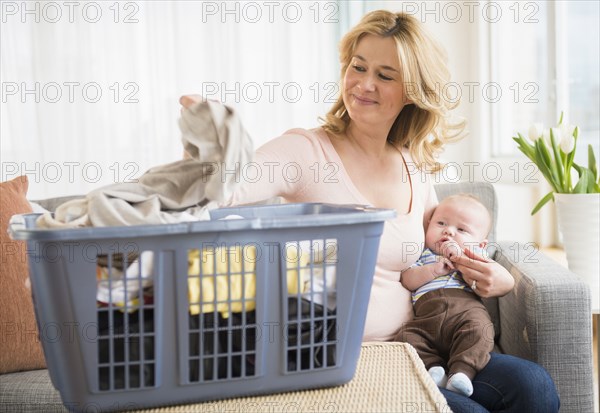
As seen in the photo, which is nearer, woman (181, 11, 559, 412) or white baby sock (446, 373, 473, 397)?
white baby sock (446, 373, 473, 397)

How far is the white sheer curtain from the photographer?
3.87 meters

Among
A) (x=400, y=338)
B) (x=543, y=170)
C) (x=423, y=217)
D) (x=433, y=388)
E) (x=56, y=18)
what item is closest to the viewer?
(x=433, y=388)

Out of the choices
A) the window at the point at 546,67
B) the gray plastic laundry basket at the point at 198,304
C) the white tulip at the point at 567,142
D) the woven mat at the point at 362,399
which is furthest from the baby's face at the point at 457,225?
the window at the point at 546,67

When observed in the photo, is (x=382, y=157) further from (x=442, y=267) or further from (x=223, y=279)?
(x=223, y=279)

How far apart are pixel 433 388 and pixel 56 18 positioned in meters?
3.51

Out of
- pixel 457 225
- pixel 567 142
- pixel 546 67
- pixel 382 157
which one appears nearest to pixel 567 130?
pixel 567 142

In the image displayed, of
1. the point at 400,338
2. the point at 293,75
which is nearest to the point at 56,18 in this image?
the point at 293,75

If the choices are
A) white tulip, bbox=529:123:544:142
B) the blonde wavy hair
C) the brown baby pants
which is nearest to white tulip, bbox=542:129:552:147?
white tulip, bbox=529:123:544:142

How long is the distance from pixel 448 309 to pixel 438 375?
0.64 feet

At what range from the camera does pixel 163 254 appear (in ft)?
2.64

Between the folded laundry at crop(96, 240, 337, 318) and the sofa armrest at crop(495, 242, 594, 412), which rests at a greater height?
the folded laundry at crop(96, 240, 337, 318)

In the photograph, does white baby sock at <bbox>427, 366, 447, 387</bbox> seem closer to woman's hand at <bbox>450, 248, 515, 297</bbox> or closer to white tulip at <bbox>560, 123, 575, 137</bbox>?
woman's hand at <bbox>450, 248, 515, 297</bbox>

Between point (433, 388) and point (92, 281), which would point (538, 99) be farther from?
point (92, 281)

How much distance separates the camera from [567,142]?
2.20 m
